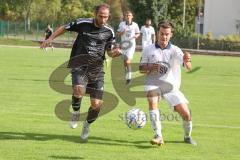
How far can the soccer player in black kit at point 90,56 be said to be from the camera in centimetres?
973

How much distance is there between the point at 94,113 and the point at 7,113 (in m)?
2.94

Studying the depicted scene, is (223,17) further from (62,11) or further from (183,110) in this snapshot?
(183,110)

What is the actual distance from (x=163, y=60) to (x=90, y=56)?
4.24ft

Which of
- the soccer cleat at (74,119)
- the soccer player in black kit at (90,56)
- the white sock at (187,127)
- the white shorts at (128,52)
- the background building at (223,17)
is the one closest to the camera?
the white sock at (187,127)

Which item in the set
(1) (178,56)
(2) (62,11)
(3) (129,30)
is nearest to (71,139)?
(1) (178,56)

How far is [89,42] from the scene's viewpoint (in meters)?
9.77

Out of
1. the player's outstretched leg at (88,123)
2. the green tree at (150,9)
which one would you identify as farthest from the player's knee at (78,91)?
the green tree at (150,9)

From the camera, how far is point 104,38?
32.3ft

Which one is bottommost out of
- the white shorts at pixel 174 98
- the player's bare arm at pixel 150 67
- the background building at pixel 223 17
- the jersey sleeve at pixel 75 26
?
the background building at pixel 223 17

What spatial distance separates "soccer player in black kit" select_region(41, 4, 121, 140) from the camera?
9.73 m

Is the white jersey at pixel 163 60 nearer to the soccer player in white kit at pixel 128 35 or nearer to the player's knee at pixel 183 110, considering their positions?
the player's knee at pixel 183 110

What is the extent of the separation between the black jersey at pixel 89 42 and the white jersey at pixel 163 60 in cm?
82

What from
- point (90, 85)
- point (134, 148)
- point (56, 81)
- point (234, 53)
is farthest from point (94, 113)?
point (234, 53)

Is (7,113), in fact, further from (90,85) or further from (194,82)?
(194,82)
